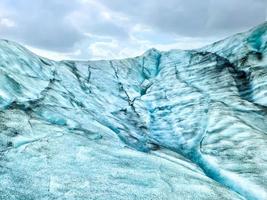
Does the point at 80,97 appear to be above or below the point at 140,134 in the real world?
above

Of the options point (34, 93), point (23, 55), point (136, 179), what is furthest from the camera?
point (23, 55)

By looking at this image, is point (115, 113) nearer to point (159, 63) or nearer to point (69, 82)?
point (69, 82)

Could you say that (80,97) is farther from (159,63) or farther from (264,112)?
(159,63)

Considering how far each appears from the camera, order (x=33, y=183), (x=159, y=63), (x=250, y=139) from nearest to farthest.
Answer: (x=33, y=183), (x=250, y=139), (x=159, y=63)

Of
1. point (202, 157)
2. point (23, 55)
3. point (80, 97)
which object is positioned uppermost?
point (23, 55)

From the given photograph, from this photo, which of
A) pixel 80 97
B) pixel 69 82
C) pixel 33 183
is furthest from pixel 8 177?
pixel 69 82

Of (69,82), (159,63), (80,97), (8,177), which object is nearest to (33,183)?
(8,177)

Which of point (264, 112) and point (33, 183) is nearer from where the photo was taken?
point (33, 183)
